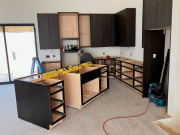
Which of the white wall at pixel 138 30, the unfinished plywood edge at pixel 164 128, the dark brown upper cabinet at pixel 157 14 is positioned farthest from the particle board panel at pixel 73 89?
the white wall at pixel 138 30

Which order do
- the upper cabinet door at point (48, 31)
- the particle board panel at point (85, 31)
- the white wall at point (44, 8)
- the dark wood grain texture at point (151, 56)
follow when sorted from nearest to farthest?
the dark wood grain texture at point (151, 56)
the upper cabinet door at point (48, 31)
the white wall at point (44, 8)
the particle board panel at point (85, 31)

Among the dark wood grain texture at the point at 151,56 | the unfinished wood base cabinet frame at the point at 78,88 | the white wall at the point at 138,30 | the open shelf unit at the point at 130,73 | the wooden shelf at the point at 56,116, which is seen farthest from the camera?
the white wall at the point at 138,30

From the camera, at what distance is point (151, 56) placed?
3.66 metres

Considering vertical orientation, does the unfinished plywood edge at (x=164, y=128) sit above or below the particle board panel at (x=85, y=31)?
below

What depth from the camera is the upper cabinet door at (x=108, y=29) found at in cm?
557

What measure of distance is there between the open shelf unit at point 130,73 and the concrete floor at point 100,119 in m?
0.46

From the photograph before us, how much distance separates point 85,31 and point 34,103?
12.5 ft

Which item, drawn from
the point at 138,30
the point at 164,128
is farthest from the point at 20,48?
the point at 164,128

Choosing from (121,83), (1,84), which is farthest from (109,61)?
(1,84)

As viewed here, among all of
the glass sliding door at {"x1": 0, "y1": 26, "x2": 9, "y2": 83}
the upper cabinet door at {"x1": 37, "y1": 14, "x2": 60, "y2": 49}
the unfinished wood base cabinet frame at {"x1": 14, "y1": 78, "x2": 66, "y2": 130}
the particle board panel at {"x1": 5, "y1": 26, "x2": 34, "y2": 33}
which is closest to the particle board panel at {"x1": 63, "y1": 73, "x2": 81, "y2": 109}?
the unfinished wood base cabinet frame at {"x1": 14, "y1": 78, "x2": 66, "y2": 130}

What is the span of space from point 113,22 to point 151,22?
2.47 metres

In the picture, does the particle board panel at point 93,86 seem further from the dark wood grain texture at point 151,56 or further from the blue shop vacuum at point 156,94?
the blue shop vacuum at point 156,94

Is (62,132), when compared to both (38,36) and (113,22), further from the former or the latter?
(113,22)

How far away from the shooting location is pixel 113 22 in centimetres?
565
